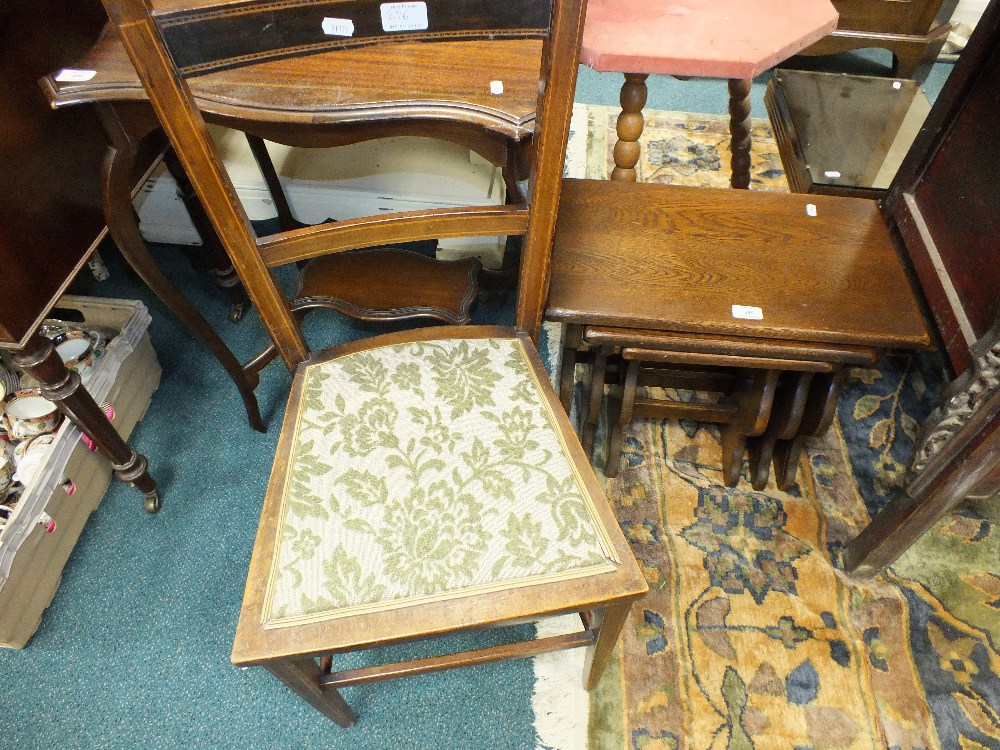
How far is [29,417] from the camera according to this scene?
121cm

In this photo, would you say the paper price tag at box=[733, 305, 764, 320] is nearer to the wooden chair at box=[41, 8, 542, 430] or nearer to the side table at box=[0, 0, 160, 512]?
the wooden chair at box=[41, 8, 542, 430]

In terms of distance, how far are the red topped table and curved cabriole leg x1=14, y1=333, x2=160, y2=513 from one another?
39.8 inches

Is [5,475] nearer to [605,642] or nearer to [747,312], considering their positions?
[605,642]

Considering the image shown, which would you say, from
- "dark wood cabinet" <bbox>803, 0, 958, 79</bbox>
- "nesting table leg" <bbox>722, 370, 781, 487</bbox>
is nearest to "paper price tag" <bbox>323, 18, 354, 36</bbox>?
"nesting table leg" <bbox>722, 370, 781, 487</bbox>

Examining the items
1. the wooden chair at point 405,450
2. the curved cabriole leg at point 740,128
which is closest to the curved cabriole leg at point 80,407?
the wooden chair at point 405,450

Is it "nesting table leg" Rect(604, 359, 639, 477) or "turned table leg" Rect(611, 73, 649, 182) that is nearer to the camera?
"nesting table leg" Rect(604, 359, 639, 477)

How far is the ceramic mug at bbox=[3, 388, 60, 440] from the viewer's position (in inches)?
47.8

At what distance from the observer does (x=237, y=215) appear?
793 millimetres

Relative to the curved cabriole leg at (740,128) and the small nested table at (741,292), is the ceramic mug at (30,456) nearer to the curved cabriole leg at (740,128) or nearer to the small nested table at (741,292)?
the small nested table at (741,292)

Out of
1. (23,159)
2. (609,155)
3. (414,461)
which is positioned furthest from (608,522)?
(609,155)

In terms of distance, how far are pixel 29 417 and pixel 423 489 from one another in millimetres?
916

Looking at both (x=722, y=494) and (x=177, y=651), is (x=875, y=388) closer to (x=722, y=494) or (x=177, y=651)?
(x=722, y=494)

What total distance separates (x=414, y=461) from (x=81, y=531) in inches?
36.0

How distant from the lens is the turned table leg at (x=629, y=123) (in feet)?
4.27
